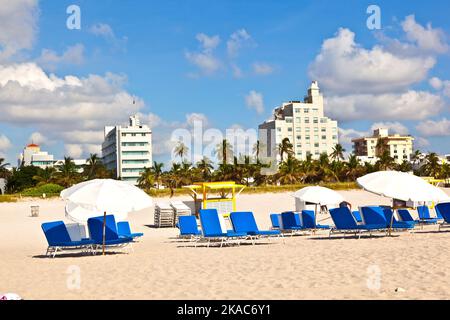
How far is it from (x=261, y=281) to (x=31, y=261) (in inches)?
259

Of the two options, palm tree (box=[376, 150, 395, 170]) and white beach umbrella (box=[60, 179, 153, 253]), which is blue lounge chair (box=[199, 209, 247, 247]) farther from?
palm tree (box=[376, 150, 395, 170])

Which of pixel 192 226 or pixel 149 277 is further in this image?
pixel 192 226

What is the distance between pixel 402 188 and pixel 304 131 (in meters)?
133

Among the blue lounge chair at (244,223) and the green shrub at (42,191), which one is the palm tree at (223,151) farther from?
the blue lounge chair at (244,223)

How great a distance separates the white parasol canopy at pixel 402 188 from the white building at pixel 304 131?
427 feet

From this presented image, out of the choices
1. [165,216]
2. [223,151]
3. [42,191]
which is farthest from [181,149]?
[165,216]

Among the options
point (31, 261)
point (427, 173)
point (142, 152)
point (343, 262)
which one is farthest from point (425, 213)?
point (142, 152)

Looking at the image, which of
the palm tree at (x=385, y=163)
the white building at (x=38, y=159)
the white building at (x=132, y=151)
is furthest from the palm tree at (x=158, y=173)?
the white building at (x=38, y=159)

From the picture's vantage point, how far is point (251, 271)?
408 inches

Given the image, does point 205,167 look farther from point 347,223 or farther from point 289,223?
point 347,223

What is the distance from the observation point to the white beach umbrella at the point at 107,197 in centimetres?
1375

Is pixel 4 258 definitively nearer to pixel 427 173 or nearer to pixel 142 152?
pixel 427 173
